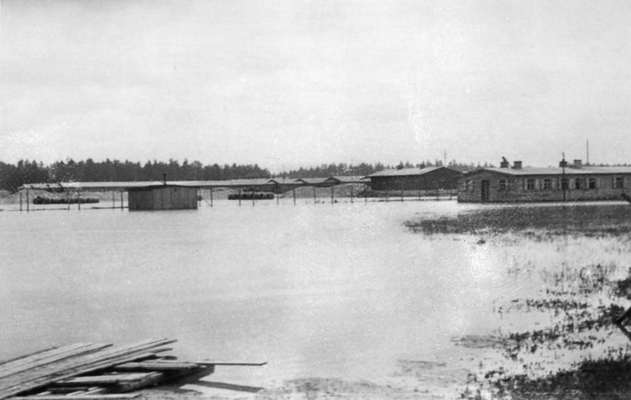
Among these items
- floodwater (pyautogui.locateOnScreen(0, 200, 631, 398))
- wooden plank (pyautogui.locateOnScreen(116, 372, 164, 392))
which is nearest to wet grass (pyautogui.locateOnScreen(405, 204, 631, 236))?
floodwater (pyautogui.locateOnScreen(0, 200, 631, 398))

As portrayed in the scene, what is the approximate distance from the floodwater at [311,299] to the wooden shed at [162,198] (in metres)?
41.3

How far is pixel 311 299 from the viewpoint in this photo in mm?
18219

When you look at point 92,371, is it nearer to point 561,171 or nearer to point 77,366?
point 77,366

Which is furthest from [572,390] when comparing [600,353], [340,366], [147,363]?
[147,363]

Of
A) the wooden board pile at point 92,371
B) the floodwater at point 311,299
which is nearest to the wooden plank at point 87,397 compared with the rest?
the wooden board pile at point 92,371

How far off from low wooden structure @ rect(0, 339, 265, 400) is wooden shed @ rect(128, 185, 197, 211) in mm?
64237

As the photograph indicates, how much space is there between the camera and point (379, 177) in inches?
4857

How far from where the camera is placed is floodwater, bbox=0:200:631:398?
39.2 feet

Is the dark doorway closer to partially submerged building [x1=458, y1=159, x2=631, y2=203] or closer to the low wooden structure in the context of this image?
partially submerged building [x1=458, y1=159, x2=631, y2=203]

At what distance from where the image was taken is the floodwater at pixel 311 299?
39.2ft

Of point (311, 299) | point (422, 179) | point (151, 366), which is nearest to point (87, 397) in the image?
point (151, 366)

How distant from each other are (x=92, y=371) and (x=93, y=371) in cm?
2

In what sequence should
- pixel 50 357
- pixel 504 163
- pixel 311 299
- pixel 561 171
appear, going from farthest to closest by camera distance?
pixel 504 163 < pixel 561 171 < pixel 311 299 < pixel 50 357

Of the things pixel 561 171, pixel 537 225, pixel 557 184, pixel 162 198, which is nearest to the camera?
pixel 537 225
